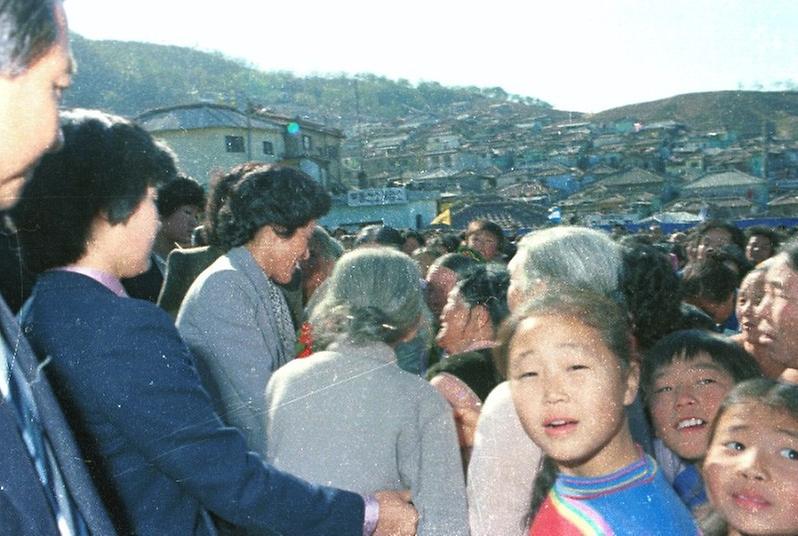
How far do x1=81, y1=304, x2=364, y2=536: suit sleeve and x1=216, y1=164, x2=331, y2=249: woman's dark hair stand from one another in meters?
1.27

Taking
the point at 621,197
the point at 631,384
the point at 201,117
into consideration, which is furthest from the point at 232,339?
the point at 621,197

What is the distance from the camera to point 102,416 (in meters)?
1.21

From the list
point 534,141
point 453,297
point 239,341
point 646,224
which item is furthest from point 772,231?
point 534,141

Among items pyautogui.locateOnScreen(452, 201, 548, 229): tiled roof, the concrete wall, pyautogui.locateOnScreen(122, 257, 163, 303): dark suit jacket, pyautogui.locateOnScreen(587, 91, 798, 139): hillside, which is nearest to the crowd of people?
pyautogui.locateOnScreen(122, 257, 163, 303): dark suit jacket

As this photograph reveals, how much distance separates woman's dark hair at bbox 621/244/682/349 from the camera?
82.1 inches

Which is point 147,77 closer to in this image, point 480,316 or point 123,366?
point 480,316

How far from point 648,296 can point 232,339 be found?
1276mm

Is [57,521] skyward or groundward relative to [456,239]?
skyward

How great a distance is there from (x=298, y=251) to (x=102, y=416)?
1.45 m

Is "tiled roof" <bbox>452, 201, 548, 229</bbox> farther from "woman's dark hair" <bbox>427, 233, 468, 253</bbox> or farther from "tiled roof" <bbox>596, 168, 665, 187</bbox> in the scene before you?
"tiled roof" <bbox>596, 168, 665, 187</bbox>

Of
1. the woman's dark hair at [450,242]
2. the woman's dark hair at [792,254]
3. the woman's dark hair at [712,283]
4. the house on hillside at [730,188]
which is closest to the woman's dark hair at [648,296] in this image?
the woman's dark hair at [792,254]

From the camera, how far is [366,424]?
174 cm

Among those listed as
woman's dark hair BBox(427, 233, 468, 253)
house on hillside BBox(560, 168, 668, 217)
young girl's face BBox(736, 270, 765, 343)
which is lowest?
house on hillside BBox(560, 168, 668, 217)

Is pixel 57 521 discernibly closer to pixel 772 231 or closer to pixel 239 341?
pixel 239 341
